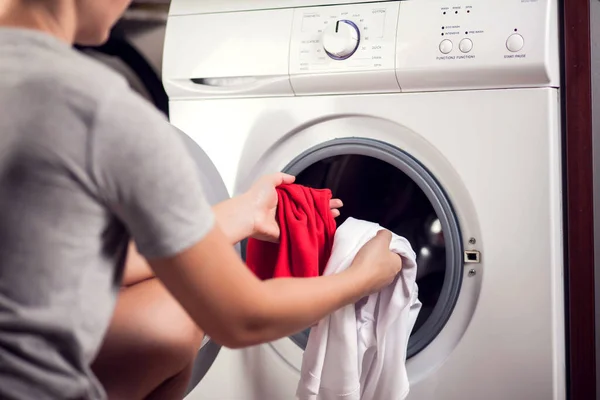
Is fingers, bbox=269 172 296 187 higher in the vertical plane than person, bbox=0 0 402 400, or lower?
higher

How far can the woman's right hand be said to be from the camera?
37.7 inches

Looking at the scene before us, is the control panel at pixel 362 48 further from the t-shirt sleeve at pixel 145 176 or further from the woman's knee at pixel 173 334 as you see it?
the t-shirt sleeve at pixel 145 176

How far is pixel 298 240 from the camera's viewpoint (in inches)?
44.1

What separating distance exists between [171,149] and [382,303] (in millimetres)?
658

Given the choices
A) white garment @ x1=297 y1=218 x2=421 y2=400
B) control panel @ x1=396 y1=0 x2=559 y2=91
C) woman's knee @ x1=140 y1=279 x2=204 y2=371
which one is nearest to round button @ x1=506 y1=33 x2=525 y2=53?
control panel @ x1=396 y1=0 x2=559 y2=91

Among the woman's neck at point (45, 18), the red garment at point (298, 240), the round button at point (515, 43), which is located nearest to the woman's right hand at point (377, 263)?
the red garment at point (298, 240)

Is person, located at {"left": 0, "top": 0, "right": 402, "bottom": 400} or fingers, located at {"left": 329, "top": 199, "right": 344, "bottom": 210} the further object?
fingers, located at {"left": 329, "top": 199, "right": 344, "bottom": 210}

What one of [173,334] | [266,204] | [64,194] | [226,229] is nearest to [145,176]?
[64,194]

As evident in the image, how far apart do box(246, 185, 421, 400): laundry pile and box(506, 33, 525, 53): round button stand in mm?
336

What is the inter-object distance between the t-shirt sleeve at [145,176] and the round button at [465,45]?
2.27 feet

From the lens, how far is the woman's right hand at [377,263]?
96 centimetres

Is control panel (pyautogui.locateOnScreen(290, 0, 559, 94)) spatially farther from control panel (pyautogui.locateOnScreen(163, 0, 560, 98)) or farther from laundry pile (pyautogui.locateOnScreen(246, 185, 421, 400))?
laundry pile (pyautogui.locateOnScreen(246, 185, 421, 400))

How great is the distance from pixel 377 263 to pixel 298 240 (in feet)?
0.53

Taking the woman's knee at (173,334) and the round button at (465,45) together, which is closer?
the woman's knee at (173,334)
